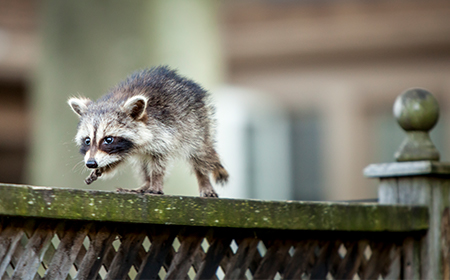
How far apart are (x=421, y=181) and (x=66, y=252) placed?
59.1 inches

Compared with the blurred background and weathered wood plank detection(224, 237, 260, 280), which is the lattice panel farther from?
the blurred background

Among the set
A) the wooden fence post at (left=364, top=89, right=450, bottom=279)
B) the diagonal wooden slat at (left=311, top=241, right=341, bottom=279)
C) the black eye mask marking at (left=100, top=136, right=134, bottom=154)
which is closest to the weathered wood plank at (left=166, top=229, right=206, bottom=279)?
the diagonal wooden slat at (left=311, top=241, right=341, bottom=279)

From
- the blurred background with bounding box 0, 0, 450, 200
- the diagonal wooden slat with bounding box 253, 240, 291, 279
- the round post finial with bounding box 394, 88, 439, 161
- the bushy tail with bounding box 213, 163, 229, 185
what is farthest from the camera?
the blurred background with bounding box 0, 0, 450, 200

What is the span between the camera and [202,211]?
2.08 m

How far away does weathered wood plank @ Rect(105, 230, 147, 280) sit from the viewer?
203cm

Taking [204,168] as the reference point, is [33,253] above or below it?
below

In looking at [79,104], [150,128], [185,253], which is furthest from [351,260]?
[79,104]

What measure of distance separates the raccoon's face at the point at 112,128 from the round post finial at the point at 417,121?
114cm

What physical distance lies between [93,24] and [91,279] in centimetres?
408

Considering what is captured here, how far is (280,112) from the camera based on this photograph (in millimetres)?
10836

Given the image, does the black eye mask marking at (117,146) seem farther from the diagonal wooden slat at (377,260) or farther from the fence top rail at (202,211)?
the diagonal wooden slat at (377,260)

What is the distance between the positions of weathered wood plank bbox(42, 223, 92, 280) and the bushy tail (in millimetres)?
1104

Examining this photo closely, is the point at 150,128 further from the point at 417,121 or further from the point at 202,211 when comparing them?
the point at 417,121

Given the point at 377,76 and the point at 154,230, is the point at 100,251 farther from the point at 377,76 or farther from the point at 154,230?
the point at 377,76
